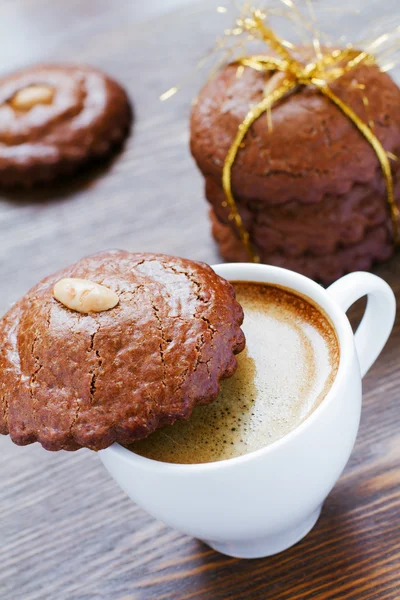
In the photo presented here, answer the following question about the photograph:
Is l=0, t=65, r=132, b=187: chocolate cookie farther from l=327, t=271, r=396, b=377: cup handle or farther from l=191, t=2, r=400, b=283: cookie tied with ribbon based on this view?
l=327, t=271, r=396, b=377: cup handle

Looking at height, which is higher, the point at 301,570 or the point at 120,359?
the point at 120,359

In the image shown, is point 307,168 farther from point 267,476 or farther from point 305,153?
point 267,476

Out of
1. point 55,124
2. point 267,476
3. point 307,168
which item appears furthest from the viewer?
point 55,124

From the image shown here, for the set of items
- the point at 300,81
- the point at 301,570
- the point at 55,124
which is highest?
the point at 300,81

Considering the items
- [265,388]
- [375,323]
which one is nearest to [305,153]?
[375,323]

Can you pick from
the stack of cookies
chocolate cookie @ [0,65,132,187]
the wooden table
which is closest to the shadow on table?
the wooden table

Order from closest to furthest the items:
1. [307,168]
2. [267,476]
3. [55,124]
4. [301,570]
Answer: [267,476], [301,570], [307,168], [55,124]

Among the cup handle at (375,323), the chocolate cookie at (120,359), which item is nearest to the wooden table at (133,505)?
the cup handle at (375,323)
